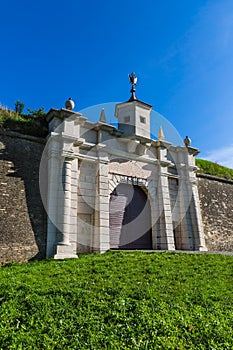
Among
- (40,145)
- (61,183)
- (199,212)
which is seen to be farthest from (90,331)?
(199,212)

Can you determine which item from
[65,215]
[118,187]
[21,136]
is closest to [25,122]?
[21,136]

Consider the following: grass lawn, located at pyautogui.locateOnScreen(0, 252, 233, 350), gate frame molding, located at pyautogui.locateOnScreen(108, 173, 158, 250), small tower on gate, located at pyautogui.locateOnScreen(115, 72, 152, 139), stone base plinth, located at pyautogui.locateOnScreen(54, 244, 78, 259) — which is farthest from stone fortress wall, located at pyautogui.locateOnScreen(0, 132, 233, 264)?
small tower on gate, located at pyautogui.locateOnScreen(115, 72, 152, 139)

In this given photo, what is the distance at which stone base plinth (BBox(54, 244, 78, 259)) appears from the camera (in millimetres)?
7637

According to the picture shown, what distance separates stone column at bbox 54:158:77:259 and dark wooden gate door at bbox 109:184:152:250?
6.53ft

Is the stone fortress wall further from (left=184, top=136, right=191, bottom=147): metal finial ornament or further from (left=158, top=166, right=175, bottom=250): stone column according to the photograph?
(left=184, top=136, right=191, bottom=147): metal finial ornament

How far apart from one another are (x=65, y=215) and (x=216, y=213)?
313 inches

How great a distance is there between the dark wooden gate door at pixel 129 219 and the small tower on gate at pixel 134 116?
2.44m

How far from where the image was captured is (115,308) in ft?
13.4

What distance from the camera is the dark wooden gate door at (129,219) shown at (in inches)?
389

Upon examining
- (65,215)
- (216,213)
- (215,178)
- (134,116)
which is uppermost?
(134,116)

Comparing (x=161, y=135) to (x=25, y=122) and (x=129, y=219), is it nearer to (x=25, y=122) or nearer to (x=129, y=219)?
(x=129, y=219)

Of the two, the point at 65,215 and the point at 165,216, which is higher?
the point at 165,216

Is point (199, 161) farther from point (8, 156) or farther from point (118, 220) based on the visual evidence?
point (8, 156)

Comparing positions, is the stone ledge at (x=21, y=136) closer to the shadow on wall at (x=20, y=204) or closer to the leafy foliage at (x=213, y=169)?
the shadow on wall at (x=20, y=204)
